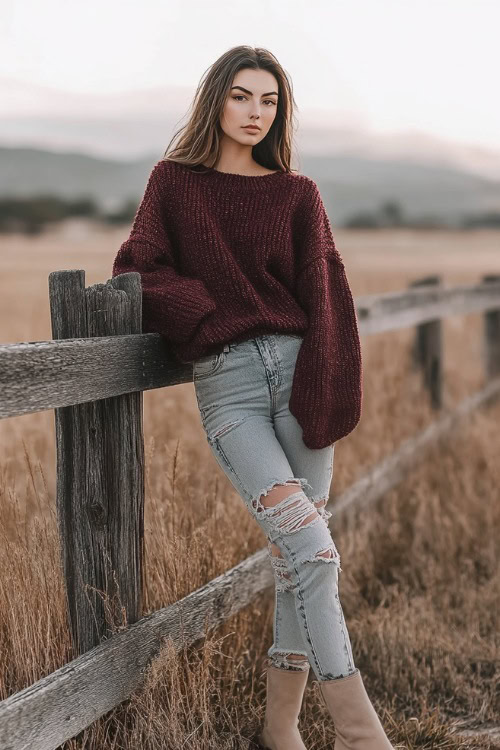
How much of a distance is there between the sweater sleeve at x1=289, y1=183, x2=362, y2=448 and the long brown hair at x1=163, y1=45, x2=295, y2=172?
17cm

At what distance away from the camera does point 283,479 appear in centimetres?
244

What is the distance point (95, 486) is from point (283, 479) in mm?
493

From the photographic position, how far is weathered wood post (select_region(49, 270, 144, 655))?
241 cm

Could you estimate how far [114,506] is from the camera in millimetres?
2486

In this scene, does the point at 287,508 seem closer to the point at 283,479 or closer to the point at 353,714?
the point at 283,479

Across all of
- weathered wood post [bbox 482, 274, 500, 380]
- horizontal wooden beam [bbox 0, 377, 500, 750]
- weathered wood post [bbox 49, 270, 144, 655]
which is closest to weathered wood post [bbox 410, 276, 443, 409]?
weathered wood post [bbox 482, 274, 500, 380]

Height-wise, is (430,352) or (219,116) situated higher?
(219,116)

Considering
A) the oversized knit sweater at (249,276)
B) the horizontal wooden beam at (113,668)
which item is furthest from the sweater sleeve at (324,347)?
the horizontal wooden beam at (113,668)

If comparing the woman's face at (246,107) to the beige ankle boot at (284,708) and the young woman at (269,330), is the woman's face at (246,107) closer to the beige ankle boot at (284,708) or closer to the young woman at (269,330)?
the young woman at (269,330)

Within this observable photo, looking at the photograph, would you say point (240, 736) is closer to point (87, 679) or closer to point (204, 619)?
point (204, 619)

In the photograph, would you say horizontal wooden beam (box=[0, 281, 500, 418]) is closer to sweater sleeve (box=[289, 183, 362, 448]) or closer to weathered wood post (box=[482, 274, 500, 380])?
sweater sleeve (box=[289, 183, 362, 448])

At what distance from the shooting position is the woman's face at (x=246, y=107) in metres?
2.60

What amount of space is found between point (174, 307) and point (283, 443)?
0.48 m

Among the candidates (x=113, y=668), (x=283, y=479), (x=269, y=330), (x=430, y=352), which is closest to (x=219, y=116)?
(x=269, y=330)
